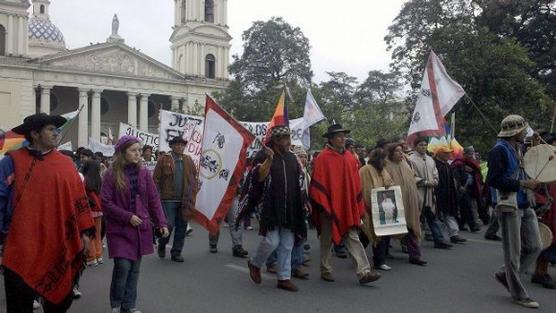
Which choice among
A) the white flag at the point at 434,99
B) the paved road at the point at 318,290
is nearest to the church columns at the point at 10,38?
the white flag at the point at 434,99

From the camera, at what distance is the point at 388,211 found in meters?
7.58

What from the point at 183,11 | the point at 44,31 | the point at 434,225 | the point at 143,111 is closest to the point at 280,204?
the point at 434,225

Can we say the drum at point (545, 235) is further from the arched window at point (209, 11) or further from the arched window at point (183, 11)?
the arched window at point (183, 11)

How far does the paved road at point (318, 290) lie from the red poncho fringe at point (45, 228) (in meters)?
1.58

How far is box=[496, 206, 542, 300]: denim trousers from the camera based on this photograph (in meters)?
5.64

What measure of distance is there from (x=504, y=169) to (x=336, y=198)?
194cm

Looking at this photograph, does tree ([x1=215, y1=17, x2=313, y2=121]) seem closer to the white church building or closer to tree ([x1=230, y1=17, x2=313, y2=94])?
tree ([x1=230, y1=17, x2=313, y2=94])

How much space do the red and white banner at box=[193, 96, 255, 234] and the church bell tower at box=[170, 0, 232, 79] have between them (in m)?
52.3

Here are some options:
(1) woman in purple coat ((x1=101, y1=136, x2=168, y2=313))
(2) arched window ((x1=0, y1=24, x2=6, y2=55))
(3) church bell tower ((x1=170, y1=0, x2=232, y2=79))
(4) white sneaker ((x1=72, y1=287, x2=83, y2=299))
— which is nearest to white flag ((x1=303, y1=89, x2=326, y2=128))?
(4) white sneaker ((x1=72, y1=287, x2=83, y2=299))

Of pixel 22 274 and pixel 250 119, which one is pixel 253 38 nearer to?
pixel 250 119

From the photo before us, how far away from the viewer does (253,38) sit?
4747cm

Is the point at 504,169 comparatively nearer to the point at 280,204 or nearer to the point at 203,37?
the point at 280,204

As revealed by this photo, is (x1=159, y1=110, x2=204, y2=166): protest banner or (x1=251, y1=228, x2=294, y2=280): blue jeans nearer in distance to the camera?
(x1=251, y1=228, x2=294, y2=280): blue jeans

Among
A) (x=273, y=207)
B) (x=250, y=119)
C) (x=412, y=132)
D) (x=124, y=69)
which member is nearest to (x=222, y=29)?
(x=124, y=69)
